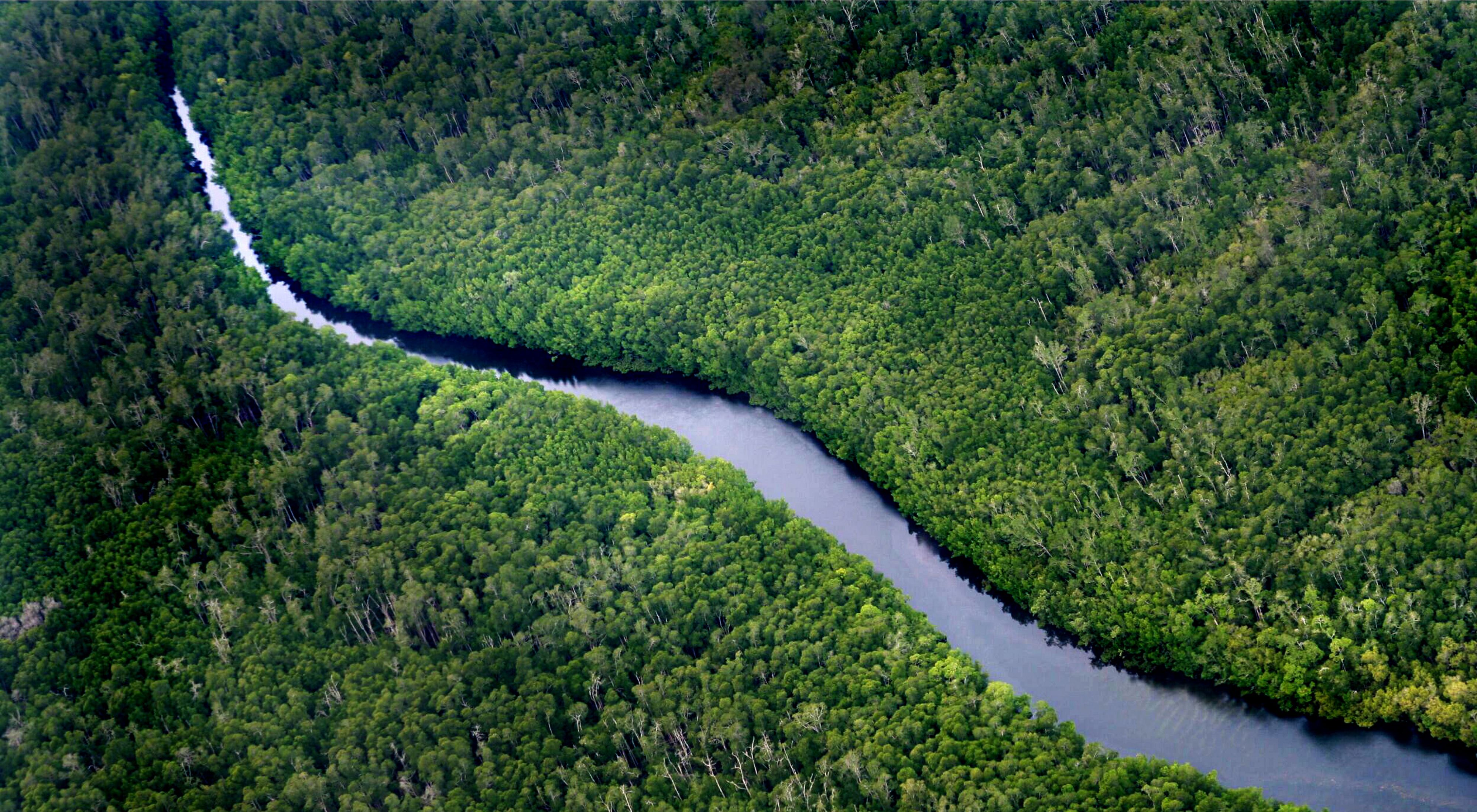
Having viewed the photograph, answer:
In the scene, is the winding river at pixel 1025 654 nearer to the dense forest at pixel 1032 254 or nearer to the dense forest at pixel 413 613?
the dense forest at pixel 1032 254

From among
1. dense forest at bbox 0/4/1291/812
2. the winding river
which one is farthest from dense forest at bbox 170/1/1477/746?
dense forest at bbox 0/4/1291/812

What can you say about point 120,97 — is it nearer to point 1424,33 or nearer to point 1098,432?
point 1098,432

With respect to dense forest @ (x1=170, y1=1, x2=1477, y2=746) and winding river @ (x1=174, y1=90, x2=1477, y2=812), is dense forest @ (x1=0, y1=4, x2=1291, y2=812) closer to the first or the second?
winding river @ (x1=174, y1=90, x2=1477, y2=812)

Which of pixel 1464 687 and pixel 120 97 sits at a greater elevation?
pixel 120 97

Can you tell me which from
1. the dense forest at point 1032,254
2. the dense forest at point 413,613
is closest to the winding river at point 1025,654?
the dense forest at point 1032,254

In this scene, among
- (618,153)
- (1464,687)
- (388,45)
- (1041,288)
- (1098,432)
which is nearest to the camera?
(1464,687)

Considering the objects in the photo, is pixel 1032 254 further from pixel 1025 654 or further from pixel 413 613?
pixel 413 613

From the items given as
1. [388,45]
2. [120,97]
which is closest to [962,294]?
[388,45]

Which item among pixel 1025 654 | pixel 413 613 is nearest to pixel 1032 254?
pixel 1025 654

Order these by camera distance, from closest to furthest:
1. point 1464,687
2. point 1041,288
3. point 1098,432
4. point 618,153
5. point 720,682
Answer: point 1464,687 → point 720,682 → point 1098,432 → point 1041,288 → point 618,153
